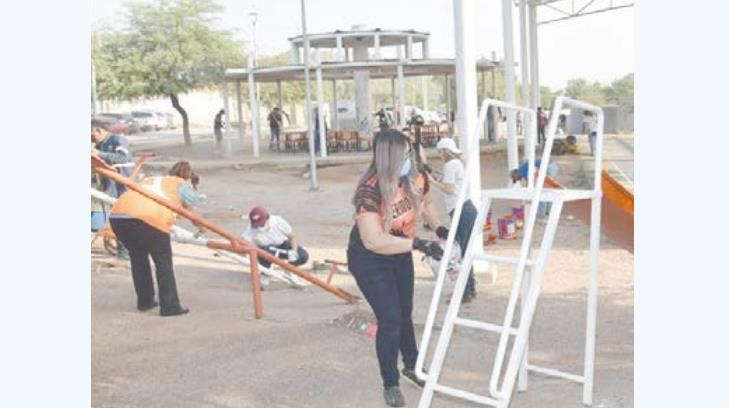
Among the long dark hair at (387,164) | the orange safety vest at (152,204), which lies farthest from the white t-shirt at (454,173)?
the long dark hair at (387,164)

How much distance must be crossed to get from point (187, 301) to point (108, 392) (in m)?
2.40

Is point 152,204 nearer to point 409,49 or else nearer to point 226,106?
point 226,106

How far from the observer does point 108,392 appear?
4.75m

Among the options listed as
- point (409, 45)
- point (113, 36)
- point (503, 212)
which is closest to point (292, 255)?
point (503, 212)

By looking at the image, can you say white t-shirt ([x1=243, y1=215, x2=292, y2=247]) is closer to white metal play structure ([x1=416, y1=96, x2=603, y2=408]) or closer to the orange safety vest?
the orange safety vest

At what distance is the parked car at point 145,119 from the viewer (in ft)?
Result: 161

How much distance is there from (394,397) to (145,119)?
4757 centimetres

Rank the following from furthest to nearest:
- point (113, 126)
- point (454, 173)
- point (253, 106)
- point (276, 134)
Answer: point (276, 134) → point (253, 106) → point (113, 126) → point (454, 173)

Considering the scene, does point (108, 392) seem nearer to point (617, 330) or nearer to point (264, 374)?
point (264, 374)

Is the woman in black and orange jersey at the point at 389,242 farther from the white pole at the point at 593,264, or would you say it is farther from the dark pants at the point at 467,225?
the dark pants at the point at 467,225

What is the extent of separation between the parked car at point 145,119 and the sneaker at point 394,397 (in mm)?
46678

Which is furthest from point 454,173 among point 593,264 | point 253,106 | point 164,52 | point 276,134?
point 164,52

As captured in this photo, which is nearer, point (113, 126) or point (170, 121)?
point (113, 126)

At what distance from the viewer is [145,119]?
49.5 metres
